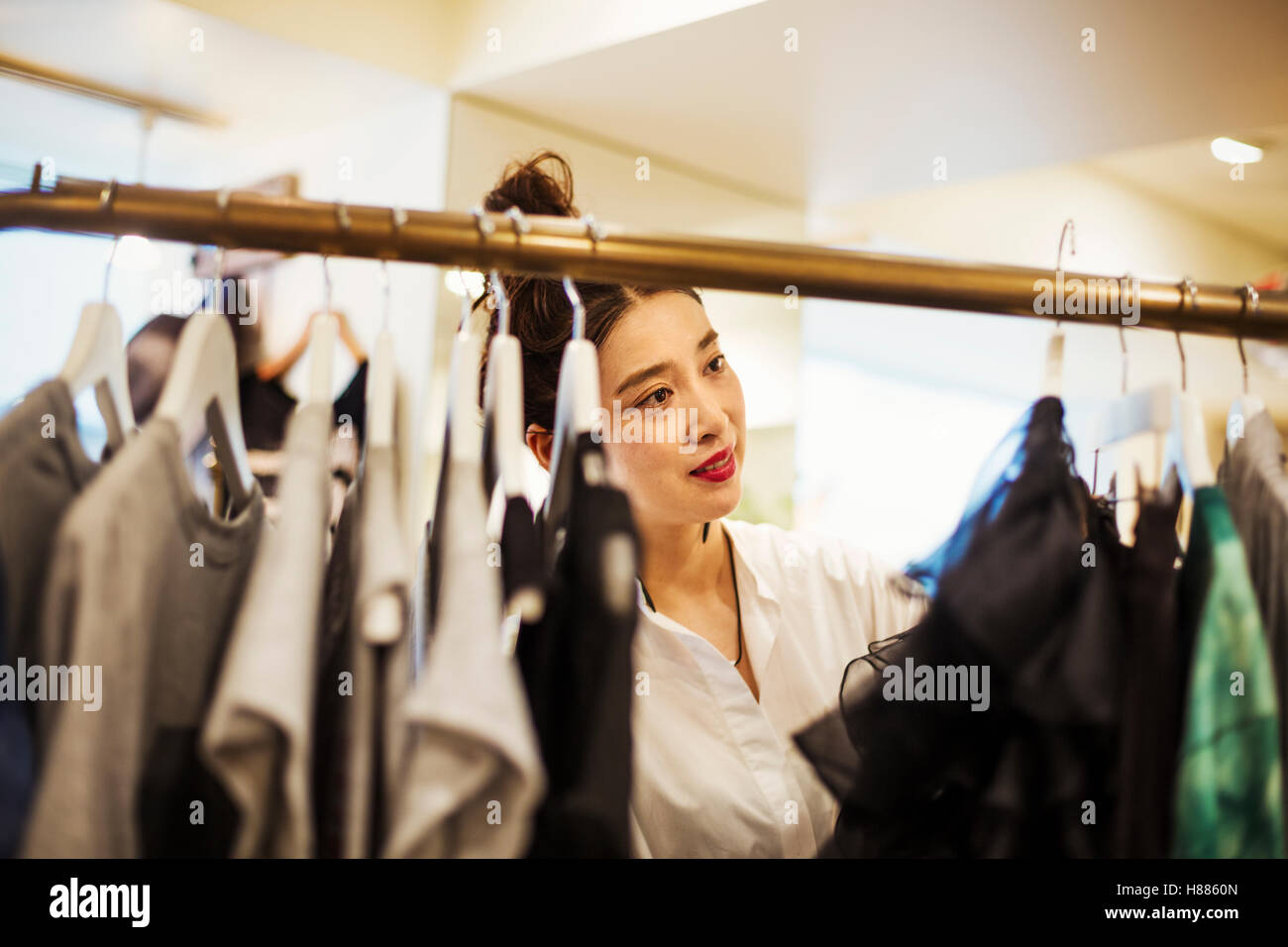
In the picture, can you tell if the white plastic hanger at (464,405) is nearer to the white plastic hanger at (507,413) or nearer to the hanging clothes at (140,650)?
the white plastic hanger at (507,413)

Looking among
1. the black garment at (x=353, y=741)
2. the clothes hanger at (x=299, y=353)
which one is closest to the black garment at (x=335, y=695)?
the black garment at (x=353, y=741)

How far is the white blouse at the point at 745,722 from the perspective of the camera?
3.76 ft

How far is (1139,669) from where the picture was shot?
70 centimetres

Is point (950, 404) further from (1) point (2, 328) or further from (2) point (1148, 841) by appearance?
(2) point (1148, 841)

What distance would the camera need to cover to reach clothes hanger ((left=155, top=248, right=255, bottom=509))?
27.3 inches

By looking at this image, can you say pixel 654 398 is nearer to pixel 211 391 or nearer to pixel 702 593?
pixel 702 593

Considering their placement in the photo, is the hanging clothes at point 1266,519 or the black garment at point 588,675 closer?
the black garment at point 588,675

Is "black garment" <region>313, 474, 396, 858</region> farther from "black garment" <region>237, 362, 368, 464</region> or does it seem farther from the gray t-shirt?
"black garment" <region>237, 362, 368, 464</region>

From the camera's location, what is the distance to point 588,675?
62cm

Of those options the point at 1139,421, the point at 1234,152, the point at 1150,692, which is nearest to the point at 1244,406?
the point at 1139,421

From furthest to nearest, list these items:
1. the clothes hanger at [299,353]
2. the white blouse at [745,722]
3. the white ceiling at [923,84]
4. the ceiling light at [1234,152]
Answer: the ceiling light at [1234,152]
the clothes hanger at [299,353]
the white ceiling at [923,84]
the white blouse at [745,722]

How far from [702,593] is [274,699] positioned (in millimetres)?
924

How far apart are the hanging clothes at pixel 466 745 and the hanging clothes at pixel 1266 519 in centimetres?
55
